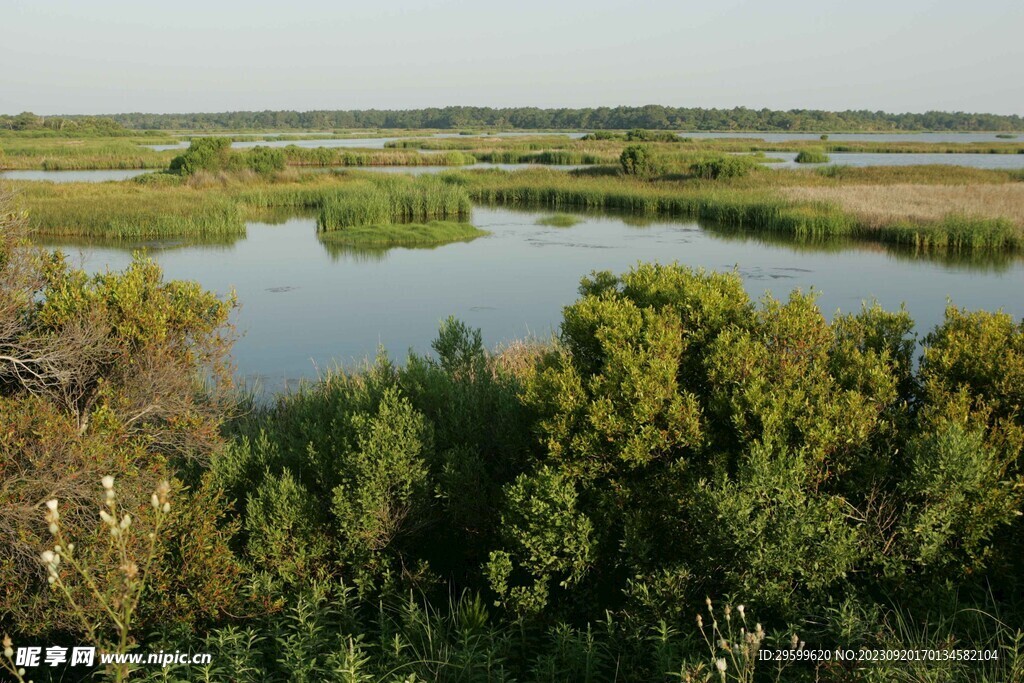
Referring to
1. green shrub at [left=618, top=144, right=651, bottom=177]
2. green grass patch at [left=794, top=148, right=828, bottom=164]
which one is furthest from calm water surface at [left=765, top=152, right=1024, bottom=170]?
green shrub at [left=618, top=144, right=651, bottom=177]

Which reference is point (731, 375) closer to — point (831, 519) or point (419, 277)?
point (831, 519)

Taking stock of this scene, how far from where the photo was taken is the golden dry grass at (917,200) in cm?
2553

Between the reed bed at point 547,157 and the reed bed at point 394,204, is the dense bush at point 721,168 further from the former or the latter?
the reed bed at point 547,157

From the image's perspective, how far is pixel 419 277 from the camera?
20.4 metres

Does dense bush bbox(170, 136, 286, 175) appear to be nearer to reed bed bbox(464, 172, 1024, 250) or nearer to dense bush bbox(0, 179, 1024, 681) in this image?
reed bed bbox(464, 172, 1024, 250)

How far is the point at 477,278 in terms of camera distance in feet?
66.2

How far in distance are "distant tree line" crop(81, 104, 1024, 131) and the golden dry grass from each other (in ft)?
367

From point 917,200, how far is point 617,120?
137 meters

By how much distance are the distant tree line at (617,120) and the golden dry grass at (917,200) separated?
111929mm

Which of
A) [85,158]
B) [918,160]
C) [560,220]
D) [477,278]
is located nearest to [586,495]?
[477,278]

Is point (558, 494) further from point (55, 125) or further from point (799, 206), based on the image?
point (55, 125)

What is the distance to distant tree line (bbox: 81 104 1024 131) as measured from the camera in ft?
490

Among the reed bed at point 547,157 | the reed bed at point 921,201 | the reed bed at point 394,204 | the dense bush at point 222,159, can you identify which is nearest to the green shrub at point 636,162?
the reed bed at point 547,157

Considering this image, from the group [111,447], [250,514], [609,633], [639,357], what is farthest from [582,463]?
[111,447]
